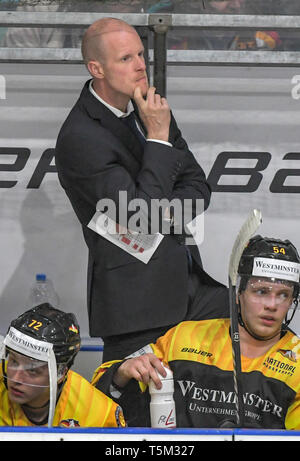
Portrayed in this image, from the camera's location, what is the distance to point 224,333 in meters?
2.62

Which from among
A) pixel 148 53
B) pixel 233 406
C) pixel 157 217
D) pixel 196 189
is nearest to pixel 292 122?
pixel 148 53

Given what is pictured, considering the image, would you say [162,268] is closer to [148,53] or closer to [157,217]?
[157,217]

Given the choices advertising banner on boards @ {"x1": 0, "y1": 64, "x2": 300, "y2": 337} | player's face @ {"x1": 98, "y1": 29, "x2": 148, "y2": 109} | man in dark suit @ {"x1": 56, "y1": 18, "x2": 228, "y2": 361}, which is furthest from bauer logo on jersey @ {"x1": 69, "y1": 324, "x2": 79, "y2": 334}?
advertising banner on boards @ {"x1": 0, "y1": 64, "x2": 300, "y2": 337}

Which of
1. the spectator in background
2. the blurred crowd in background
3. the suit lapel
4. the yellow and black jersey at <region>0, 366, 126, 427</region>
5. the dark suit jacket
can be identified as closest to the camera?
the yellow and black jersey at <region>0, 366, 126, 427</region>

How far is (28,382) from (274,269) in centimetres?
72

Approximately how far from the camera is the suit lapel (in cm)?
278

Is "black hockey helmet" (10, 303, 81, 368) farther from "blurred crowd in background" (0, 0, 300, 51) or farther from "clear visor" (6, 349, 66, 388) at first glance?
"blurred crowd in background" (0, 0, 300, 51)

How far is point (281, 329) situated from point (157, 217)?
1.51 ft

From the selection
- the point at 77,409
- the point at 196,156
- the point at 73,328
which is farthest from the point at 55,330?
the point at 196,156

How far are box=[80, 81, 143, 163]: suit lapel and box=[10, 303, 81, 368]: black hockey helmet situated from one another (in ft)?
1.77

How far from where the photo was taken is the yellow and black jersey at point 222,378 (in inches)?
97.2

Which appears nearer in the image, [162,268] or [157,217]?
[157,217]

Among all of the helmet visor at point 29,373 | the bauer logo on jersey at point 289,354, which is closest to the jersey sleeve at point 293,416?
the bauer logo on jersey at point 289,354

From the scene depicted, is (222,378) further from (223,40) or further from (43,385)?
(223,40)
